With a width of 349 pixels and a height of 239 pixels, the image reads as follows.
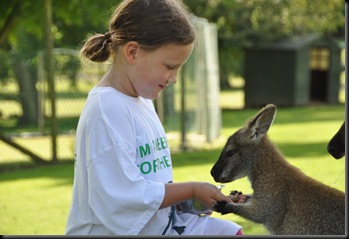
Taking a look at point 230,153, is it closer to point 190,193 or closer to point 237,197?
point 237,197

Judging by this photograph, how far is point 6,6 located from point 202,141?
158 inches

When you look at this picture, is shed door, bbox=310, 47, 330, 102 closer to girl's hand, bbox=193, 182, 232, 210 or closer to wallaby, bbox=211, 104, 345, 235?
wallaby, bbox=211, 104, 345, 235

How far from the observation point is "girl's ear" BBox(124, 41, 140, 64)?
8.90ft

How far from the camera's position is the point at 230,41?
21141 mm

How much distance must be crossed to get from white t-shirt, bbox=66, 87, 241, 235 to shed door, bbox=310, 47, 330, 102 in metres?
22.1

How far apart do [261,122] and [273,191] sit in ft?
1.06

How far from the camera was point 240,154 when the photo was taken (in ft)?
11.4

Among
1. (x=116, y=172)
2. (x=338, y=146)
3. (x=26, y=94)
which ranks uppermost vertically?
(x=116, y=172)

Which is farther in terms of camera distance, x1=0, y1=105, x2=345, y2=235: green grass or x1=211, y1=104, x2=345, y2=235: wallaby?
x1=0, y1=105, x2=345, y2=235: green grass

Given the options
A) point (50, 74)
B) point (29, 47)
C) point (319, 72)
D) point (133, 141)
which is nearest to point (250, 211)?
point (133, 141)

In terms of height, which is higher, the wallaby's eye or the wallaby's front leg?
the wallaby's eye

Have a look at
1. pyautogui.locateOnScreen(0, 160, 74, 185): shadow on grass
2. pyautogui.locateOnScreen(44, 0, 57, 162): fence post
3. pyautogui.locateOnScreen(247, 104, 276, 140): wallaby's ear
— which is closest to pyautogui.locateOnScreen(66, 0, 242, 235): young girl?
pyautogui.locateOnScreen(247, 104, 276, 140): wallaby's ear

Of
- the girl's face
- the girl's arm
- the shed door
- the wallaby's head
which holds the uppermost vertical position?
the girl's face

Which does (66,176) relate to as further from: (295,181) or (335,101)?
(335,101)
